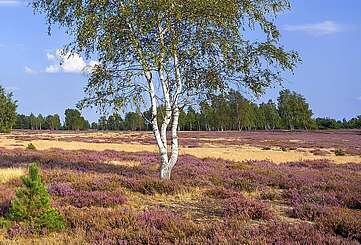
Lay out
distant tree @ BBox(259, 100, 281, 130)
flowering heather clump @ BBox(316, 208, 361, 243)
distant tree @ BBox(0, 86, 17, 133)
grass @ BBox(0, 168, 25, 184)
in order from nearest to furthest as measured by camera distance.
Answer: flowering heather clump @ BBox(316, 208, 361, 243) < grass @ BBox(0, 168, 25, 184) < distant tree @ BBox(0, 86, 17, 133) < distant tree @ BBox(259, 100, 281, 130)

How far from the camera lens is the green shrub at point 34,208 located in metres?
8.73


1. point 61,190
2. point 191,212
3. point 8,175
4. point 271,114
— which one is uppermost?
point 271,114

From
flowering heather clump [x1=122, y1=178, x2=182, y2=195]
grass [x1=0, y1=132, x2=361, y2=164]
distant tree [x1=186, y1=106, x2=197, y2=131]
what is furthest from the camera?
distant tree [x1=186, y1=106, x2=197, y2=131]

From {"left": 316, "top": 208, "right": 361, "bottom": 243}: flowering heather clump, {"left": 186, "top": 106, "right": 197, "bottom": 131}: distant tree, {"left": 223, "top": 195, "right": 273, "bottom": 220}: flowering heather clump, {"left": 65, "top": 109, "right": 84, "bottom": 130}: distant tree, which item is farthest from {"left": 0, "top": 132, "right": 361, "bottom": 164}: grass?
{"left": 65, "top": 109, "right": 84, "bottom": 130}: distant tree

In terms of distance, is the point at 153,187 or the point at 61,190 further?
the point at 153,187

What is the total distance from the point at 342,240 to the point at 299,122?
139 meters

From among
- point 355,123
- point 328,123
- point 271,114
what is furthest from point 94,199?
point 355,123

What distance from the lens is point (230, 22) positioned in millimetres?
15828

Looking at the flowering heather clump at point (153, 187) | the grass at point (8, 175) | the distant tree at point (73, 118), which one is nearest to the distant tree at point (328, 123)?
the distant tree at point (73, 118)

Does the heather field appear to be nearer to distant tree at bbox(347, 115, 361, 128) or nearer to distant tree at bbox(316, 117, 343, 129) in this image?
distant tree at bbox(316, 117, 343, 129)

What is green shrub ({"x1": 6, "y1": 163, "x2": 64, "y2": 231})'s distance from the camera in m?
8.73

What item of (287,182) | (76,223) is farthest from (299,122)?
(76,223)

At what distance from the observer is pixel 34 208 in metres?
8.95

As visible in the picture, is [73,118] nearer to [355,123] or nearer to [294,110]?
[294,110]
